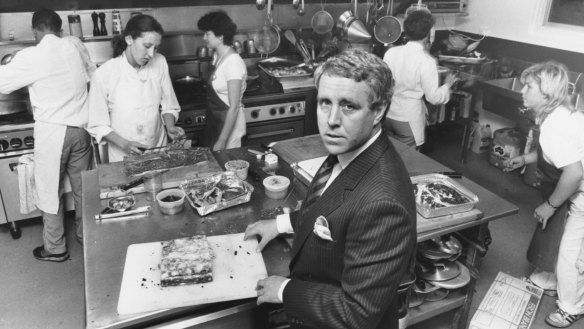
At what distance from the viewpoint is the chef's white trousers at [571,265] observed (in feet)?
9.50

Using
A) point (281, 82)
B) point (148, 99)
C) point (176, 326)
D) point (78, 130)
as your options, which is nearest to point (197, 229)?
point (176, 326)

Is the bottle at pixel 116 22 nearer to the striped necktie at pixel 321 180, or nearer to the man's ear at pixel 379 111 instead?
the striped necktie at pixel 321 180

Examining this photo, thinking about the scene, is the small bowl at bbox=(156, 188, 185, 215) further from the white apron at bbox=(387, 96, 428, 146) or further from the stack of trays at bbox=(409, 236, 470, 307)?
the white apron at bbox=(387, 96, 428, 146)

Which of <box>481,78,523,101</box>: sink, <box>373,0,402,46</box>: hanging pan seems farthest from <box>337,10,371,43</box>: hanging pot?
<box>481,78,523,101</box>: sink

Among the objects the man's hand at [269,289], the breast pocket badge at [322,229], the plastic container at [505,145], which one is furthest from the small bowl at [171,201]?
the plastic container at [505,145]

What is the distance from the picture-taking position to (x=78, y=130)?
10.9 ft

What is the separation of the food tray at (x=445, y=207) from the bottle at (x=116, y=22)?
3057 millimetres

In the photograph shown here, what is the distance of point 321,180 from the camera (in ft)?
5.40

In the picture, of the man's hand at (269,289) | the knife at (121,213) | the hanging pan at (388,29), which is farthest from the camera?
the hanging pan at (388,29)

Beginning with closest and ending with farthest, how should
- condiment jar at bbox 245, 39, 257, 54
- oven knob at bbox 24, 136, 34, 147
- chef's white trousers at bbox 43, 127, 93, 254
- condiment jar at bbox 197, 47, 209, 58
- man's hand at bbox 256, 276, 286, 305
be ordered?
man's hand at bbox 256, 276, 286, 305, chef's white trousers at bbox 43, 127, 93, 254, oven knob at bbox 24, 136, 34, 147, condiment jar at bbox 197, 47, 209, 58, condiment jar at bbox 245, 39, 257, 54

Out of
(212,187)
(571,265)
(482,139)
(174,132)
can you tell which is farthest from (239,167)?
(482,139)

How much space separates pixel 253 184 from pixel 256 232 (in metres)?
0.56

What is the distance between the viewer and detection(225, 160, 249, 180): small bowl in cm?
249

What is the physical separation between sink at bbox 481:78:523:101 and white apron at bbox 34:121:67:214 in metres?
4.11
